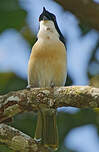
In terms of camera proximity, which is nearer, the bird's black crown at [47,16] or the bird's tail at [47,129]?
the bird's tail at [47,129]

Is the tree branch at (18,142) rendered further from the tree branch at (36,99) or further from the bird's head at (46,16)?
the bird's head at (46,16)

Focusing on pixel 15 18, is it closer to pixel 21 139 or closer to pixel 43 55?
pixel 43 55

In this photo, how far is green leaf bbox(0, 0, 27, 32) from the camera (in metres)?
4.83

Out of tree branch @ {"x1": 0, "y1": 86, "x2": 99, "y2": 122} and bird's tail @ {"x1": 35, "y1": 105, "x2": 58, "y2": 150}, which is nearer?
tree branch @ {"x1": 0, "y1": 86, "x2": 99, "y2": 122}

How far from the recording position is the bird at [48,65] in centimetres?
430

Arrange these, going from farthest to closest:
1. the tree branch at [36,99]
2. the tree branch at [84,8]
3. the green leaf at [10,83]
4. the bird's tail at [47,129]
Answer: the green leaf at [10,83], the bird's tail at [47,129], the tree branch at [84,8], the tree branch at [36,99]

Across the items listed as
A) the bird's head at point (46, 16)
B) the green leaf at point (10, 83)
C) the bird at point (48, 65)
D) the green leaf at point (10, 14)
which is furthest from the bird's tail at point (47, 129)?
the green leaf at point (10, 14)

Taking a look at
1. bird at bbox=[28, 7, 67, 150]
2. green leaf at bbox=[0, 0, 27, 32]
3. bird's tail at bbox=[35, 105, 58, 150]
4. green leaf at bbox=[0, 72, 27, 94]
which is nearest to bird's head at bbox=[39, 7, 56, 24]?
bird at bbox=[28, 7, 67, 150]

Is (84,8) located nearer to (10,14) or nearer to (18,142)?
(10,14)

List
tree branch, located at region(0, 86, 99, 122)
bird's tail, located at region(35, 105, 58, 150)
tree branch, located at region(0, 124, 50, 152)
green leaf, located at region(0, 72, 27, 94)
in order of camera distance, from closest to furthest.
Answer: tree branch, located at region(0, 86, 99, 122) → tree branch, located at region(0, 124, 50, 152) → bird's tail, located at region(35, 105, 58, 150) → green leaf, located at region(0, 72, 27, 94)

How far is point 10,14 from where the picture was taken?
15.9ft

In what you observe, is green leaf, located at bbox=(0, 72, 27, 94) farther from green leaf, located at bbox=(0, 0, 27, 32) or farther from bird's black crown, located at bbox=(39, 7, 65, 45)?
bird's black crown, located at bbox=(39, 7, 65, 45)

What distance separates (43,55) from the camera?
4297mm

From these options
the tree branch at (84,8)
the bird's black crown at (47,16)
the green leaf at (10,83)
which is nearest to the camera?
the tree branch at (84,8)
